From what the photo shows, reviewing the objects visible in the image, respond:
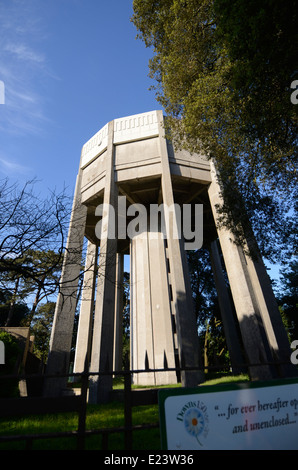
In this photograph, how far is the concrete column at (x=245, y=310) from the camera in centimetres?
1003

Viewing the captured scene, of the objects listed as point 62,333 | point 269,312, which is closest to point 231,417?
point 269,312

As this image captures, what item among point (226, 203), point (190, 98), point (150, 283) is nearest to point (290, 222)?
point (226, 203)

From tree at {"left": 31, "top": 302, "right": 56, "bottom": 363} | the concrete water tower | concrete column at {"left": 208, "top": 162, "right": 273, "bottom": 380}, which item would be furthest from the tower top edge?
tree at {"left": 31, "top": 302, "right": 56, "bottom": 363}

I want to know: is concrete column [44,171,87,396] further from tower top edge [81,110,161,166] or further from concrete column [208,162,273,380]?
concrete column [208,162,273,380]

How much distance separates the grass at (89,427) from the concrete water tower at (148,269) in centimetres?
254

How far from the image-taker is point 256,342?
1048 cm

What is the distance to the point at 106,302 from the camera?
37.2 feet

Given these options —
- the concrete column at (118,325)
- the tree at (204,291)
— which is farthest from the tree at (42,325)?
the tree at (204,291)

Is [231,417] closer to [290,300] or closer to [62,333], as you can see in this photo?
[62,333]

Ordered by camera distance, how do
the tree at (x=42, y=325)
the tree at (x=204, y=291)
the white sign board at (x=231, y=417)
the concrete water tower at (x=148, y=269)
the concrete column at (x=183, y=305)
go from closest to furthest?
the white sign board at (x=231, y=417)
the concrete column at (x=183, y=305)
the concrete water tower at (x=148, y=269)
the tree at (x=204, y=291)
the tree at (x=42, y=325)

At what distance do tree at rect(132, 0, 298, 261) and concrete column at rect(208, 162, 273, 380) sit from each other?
3.73 ft

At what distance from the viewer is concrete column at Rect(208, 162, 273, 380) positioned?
10.0 metres

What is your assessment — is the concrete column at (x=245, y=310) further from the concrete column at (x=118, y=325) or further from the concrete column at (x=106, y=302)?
the concrete column at (x=118, y=325)

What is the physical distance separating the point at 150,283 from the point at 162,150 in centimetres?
813
